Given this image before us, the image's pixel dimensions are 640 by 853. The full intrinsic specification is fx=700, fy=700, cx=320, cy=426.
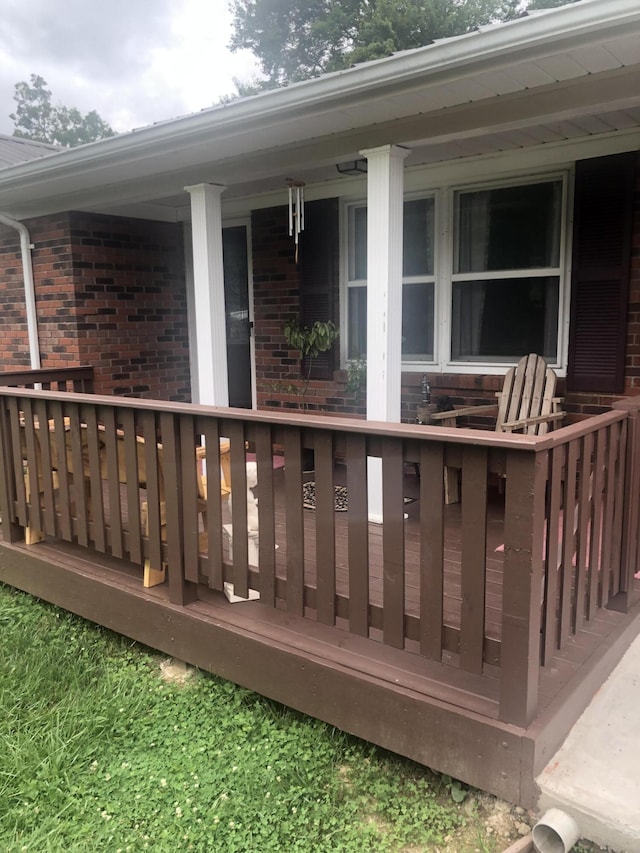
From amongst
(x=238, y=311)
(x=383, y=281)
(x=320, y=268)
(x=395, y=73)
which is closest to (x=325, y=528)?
(x=383, y=281)

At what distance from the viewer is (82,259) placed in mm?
5863

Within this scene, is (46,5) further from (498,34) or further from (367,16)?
(498,34)

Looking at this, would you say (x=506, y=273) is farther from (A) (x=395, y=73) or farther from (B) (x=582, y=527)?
(B) (x=582, y=527)

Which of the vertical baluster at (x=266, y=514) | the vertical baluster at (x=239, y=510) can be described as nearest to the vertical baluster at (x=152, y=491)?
the vertical baluster at (x=239, y=510)

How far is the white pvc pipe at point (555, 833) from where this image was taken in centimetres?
195

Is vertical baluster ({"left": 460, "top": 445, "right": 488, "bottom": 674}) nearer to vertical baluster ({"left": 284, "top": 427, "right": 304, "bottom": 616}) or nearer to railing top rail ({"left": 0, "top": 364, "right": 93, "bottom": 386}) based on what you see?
vertical baluster ({"left": 284, "top": 427, "right": 304, "bottom": 616})

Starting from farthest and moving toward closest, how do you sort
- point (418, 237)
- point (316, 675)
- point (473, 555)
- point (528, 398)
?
point (418, 237), point (528, 398), point (316, 675), point (473, 555)

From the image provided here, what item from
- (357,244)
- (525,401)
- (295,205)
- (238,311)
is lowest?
(525,401)

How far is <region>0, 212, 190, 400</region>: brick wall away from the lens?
5.88m

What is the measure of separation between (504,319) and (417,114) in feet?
5.15

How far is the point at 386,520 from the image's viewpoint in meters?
2.28

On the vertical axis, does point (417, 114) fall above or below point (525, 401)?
above

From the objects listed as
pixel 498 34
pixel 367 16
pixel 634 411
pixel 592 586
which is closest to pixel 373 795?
pixel 592 586

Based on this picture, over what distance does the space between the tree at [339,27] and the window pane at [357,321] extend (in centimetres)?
1770
